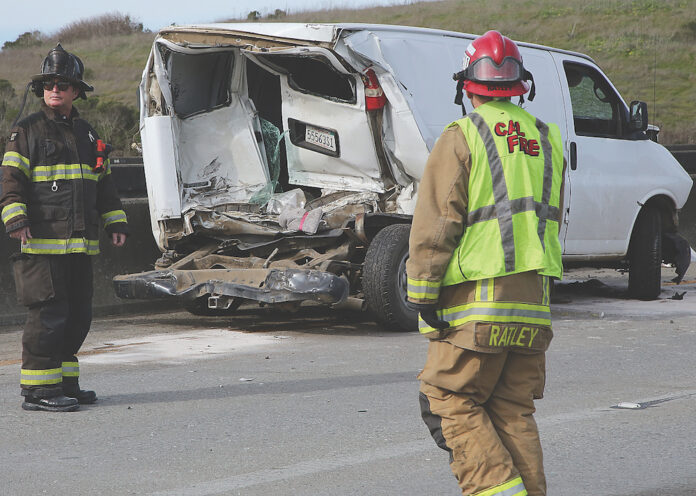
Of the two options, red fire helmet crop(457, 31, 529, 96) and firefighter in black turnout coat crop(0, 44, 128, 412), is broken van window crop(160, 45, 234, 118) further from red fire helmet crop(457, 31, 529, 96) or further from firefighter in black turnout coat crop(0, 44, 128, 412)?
red fire helmet crop(457, 31, 529, 96)

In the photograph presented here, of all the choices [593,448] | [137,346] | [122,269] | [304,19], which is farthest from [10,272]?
[304,19]

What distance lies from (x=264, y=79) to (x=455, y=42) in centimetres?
161

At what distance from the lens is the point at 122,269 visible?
392 inches

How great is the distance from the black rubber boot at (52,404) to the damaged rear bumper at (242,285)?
2.29 metres

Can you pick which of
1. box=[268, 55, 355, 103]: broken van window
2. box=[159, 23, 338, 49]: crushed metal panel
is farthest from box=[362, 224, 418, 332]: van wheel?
box=[159, 23, 338, 49]: crushed metal panel

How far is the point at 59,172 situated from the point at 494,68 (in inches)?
120

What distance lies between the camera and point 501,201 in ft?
11.5

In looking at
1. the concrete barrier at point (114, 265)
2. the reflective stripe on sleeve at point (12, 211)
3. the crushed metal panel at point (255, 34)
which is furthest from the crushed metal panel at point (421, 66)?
the concrete barrier at point (114, 265)

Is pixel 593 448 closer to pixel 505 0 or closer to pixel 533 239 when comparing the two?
pixel 533 239

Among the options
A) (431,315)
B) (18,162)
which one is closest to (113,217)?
(18,162)

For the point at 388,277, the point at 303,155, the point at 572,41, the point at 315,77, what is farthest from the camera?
the point at 572,41

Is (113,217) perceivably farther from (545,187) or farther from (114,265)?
(114,265)

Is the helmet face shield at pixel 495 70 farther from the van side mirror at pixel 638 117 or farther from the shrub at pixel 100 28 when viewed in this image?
the shrub at pixel 100 28

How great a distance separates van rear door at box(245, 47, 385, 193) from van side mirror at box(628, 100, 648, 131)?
278 centimetres
